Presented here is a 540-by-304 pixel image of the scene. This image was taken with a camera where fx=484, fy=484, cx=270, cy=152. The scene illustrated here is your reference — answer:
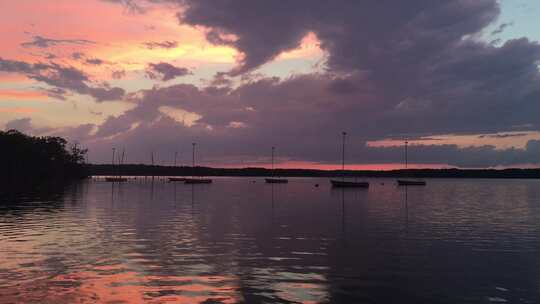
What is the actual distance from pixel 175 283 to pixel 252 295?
4.22 metres

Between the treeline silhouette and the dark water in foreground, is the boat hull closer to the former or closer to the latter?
the treeline silhouette

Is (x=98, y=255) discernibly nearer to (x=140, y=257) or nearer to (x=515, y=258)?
(x=140, y=257)

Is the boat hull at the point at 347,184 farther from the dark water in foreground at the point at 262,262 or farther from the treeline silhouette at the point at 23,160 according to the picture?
the dark water in foreground at the point at 262,262

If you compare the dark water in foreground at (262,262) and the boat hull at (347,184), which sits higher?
the boat hull at (347,184)

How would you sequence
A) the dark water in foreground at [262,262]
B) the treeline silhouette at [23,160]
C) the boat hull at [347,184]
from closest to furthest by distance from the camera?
1. the dark water in foreground at [262,262]
2. the treeline silhouette at [23,160]
3. the boat hull at [347,184]

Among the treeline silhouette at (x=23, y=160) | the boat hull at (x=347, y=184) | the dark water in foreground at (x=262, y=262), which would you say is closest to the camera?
the dark water in foreground at (x=262, y=262)

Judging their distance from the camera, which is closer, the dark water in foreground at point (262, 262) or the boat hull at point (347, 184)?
the dark water in foreground at point (262, 262)

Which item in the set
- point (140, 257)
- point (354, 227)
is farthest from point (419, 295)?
point (354, 227)

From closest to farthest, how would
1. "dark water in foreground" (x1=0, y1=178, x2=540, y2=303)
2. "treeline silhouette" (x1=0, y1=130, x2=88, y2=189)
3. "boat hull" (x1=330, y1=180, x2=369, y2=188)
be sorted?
"dark water in foreground" (x1=0, y1=178, x2=540, y2=303)
"treeline silhouette" (x1=0, y1=130, x2=88, y2=189)
"boat hull" (x1=330, y1=180, x2=369, y2=188)

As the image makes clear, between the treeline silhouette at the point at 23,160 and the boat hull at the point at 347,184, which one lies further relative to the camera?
the boat hull at the point at 347,184

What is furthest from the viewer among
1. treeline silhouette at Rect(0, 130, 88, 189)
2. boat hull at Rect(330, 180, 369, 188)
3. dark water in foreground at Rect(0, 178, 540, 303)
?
boat hull at Rect(330, 180, 369, 188)

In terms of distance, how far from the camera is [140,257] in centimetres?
2942

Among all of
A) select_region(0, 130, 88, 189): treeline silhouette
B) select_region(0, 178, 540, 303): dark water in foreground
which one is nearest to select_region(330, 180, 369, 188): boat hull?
select_region(0, 130, 88, 189): treeline silhouette

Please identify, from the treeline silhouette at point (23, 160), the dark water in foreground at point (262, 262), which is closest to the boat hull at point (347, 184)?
the treeline silhouette at point (23, 160)
